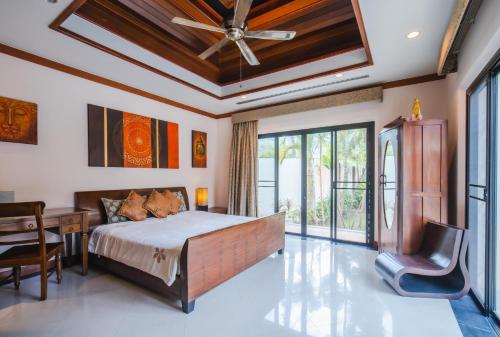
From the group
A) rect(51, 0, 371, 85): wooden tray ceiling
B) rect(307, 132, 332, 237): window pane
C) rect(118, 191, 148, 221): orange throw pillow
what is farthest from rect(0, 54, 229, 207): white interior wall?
rect(307, 132, 332, 237): window pane

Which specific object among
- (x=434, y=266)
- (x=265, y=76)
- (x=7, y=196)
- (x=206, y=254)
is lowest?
(x=434, y=266)

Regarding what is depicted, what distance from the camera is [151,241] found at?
2.52m

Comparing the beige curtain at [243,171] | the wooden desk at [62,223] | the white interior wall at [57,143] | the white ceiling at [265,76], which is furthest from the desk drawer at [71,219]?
the beige curtain at [243,171]

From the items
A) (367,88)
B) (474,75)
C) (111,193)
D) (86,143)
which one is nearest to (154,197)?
(111,193)

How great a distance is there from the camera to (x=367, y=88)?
12.5 ft

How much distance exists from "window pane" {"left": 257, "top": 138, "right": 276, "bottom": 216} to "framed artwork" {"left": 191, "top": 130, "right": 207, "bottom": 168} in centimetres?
127

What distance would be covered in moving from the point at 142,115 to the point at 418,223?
14.4ft

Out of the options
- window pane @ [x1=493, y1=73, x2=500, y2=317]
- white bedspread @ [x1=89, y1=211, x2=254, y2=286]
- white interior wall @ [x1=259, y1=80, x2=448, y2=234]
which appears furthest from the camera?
white interior wall @ [x1=259, y1=80, x2=448, y2=234]

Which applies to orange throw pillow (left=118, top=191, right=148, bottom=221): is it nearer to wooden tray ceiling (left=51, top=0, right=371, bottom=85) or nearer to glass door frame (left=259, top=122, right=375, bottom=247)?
wooden tray ceiling (left=51, top=0, right=371, bottom=85)

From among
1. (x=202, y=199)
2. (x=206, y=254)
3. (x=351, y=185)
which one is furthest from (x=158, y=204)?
(x=351, y=185)

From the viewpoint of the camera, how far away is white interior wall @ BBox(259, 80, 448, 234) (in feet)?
11.3

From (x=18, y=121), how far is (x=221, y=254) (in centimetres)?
287

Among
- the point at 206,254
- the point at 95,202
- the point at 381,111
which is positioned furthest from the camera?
the point at 381,111

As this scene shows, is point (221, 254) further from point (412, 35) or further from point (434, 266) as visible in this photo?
point (412, 35)
